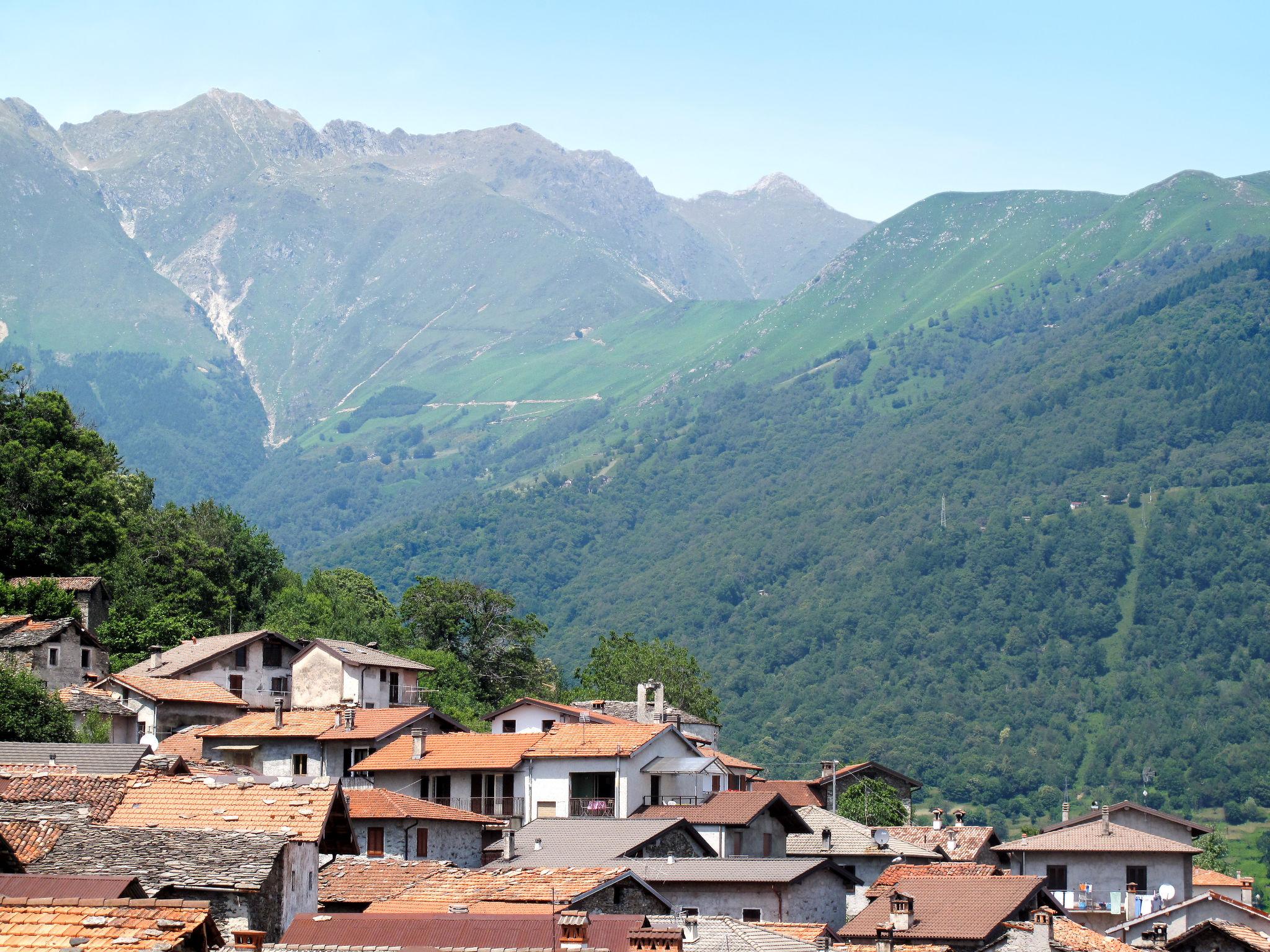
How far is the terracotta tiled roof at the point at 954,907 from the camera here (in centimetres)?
5228

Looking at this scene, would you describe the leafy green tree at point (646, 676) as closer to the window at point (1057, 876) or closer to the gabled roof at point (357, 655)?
the gabled roof at point (357, 655)

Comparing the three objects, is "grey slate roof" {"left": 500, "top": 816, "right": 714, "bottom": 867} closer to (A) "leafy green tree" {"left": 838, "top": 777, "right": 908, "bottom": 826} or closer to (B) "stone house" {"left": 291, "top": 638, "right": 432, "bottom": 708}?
(B) "stone house" {"left": 291, "top": 638, "right": 432, "bottom": 708}

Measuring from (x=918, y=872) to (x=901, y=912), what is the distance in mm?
9286

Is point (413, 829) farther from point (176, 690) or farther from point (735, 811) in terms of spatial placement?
point (176, 690)

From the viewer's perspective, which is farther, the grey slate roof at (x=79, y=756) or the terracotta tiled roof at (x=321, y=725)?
the terracotta tiled roof at (x=321, y=725)

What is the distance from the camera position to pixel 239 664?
88.0 metres

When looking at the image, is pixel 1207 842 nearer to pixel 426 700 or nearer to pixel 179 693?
pixel 426 700

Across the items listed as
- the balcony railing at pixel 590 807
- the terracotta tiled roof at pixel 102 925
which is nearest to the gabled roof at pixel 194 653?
the balcony railing at pixel 590 807

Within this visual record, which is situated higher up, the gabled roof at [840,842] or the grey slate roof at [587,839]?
the grey slate roof at [587,839]

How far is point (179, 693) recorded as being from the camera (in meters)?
78.8

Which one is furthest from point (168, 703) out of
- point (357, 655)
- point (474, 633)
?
point (474, 633)

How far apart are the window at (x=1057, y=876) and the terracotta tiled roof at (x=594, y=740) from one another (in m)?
16.2

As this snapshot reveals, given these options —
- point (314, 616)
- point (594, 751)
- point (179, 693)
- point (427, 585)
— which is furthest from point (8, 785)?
point (427, 585)

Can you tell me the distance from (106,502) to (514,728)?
91.7 ft
